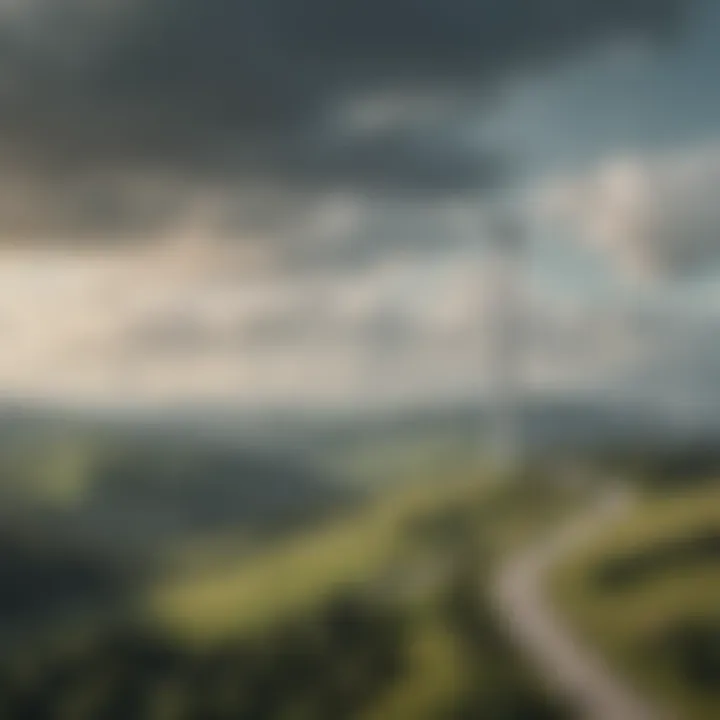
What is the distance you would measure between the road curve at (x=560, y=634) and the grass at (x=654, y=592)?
2 centimetres

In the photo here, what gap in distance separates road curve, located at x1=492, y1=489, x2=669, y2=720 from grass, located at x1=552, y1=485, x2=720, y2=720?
2 centimetres

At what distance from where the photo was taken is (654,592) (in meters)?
1.87

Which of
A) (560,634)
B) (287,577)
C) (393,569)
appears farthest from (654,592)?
(287,577)

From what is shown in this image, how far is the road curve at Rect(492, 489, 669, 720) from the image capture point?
183 centimetres

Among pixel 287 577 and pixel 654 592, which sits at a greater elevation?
pixel 287 577

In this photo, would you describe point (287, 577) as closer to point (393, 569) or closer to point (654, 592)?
point (393, 569)

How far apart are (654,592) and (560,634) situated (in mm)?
174

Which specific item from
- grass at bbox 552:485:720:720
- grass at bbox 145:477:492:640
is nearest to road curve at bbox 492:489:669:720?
grass at bbox 552:485:720:720

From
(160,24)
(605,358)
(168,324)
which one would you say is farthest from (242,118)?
(605,358)

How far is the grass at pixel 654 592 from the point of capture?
1.84 m

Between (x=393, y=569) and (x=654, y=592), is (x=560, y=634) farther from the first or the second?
(x=393, y=569)

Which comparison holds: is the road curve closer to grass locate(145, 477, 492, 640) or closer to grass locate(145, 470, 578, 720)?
grass locate(145, 470, 578, 720)

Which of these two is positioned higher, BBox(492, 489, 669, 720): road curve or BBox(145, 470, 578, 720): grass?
BBox(145, 470, 578, 720): grass

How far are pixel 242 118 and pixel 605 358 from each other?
0.75m
